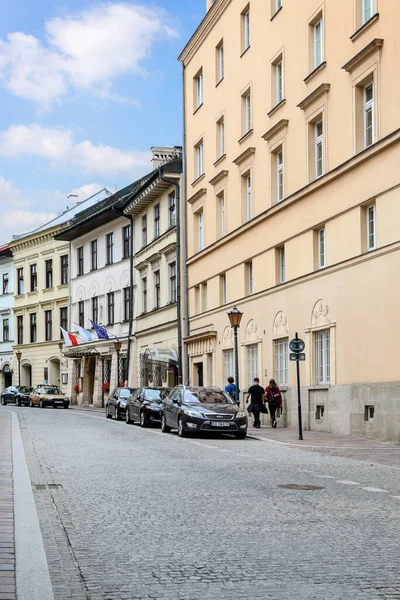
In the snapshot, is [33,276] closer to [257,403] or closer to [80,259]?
[80,259]

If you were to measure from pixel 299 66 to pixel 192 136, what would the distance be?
13.8 m

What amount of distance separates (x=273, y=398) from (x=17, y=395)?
1344 inches

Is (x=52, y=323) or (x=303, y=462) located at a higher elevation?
(x=52, y=323)

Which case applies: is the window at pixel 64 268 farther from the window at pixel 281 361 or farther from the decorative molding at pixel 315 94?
the decorative molding at pixel 315 94

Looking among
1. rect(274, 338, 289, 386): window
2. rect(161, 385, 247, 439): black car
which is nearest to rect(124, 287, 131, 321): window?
rect(274, 338, 289, 386): window

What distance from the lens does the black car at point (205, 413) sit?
907 inches

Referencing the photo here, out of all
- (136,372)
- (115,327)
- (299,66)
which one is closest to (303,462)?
(299,66)

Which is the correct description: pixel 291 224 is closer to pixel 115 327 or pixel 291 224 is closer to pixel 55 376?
Answer: pixel 115 327

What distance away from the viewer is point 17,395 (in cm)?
5869

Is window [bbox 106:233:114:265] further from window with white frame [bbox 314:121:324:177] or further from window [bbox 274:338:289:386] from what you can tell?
window with white frame [bbox 314:121:324:177]

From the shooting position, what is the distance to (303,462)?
1616cm

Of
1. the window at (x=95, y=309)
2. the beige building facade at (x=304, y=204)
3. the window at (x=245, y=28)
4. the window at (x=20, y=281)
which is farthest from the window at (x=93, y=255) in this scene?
the window at (x=245, y=28)

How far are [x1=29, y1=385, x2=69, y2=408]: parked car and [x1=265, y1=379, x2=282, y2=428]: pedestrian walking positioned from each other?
26792 mm

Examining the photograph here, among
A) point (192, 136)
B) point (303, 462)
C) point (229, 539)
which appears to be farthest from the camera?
point (192, 136)
